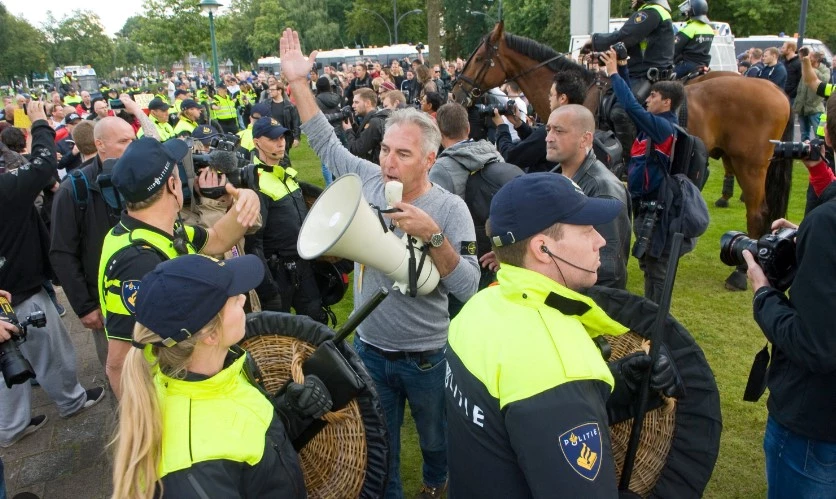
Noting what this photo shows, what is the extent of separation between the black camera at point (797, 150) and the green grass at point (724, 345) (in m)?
2.08

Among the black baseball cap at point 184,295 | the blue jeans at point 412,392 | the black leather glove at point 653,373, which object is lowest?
the blue jeans at point 412,392

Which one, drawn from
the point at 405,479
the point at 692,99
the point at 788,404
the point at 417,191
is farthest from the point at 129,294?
the point at 692,99

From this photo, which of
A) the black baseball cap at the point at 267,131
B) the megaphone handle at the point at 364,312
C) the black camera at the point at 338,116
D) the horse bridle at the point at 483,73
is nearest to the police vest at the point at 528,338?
the megaphone handle at the point at 364,312

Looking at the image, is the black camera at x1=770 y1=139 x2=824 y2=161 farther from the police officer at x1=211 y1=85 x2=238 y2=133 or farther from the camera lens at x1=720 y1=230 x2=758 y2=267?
the police officer at x1=211 y1=85 x2=238 y2=133

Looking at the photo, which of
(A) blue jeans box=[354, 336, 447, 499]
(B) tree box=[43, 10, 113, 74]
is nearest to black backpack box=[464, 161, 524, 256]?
(A) blue jeans box=[354, 336, 447, 499]

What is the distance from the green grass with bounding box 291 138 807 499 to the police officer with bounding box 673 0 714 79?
2347 millimetres

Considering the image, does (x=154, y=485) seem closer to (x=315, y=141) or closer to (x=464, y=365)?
(x=464, y=365)

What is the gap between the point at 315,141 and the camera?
3754 mm

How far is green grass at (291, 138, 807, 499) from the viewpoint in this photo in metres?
3.94

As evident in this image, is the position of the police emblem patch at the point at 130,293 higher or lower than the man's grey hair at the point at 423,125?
lower

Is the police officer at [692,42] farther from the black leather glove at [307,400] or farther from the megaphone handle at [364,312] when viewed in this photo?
the black leather glove at [307,400]

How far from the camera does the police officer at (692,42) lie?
8453 mm

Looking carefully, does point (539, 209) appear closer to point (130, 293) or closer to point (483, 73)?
point (130, 293)

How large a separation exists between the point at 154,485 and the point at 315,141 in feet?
8.19
